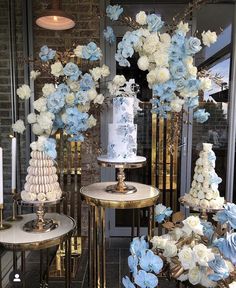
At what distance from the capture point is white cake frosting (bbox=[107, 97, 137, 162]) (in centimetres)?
149

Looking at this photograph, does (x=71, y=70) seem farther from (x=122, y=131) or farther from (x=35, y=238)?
(x=35, y=238)

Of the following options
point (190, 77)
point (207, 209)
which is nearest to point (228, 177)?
point (207, 209)

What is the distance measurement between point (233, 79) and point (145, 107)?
90cm

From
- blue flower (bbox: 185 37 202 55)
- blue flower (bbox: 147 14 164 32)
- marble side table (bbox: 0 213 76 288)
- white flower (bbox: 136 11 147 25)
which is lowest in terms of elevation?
marble side table (bbox: 0 213 76 288)

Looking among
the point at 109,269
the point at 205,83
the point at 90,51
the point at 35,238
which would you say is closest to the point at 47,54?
the point at 90,51

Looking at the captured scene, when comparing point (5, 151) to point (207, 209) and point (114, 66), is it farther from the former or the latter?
point (207, 209)

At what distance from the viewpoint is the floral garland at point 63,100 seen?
137 centimetres

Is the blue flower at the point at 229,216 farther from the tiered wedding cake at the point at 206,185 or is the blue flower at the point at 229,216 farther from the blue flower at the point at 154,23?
the blue flower at the point at 154,23

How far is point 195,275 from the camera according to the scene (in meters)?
0.89

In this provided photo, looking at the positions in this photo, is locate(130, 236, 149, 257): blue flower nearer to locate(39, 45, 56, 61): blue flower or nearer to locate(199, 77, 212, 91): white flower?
locate(199, 77, 212, 91): white flower

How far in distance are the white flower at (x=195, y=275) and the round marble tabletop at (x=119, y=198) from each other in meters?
0.60

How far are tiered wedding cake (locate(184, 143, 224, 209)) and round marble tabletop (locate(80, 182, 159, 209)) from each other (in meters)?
0.23

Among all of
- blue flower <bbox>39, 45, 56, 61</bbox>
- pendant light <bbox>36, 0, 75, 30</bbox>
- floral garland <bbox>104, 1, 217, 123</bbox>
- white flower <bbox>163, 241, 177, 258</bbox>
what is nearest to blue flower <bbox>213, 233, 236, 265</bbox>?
white flower <bbox>163, 241, 177, 258</bbox>

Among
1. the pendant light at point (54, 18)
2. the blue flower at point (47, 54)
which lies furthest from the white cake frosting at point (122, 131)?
the pendant light at point (54, 18)
